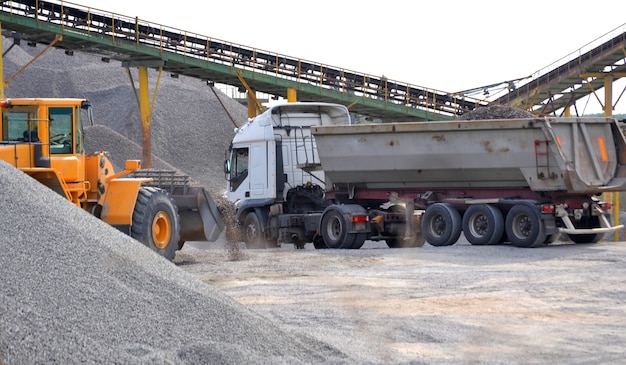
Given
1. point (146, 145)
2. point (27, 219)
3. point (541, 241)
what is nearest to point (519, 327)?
point (27, 219)

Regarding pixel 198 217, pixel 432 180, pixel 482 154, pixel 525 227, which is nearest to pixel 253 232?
pixel 432 180

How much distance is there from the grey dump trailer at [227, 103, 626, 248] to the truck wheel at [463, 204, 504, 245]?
0.02 meters

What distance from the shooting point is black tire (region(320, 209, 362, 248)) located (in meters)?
19.1

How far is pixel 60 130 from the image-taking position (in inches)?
534

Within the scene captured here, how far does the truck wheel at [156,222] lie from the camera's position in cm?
1407

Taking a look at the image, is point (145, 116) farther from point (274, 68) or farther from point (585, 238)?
point (585, 238)

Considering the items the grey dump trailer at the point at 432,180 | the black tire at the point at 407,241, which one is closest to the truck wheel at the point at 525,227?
the grey dump trailer at the point at 432,180

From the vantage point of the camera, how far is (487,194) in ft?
60.9

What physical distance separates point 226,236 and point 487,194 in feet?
17.0

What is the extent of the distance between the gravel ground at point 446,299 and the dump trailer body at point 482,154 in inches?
56.0

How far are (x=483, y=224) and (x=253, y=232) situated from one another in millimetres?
5406

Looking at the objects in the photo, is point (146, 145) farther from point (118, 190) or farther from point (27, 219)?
point (27, 219)

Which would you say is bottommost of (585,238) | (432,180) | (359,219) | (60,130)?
(585,238)

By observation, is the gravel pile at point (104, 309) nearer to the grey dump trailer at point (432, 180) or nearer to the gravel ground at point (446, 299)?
the gravel ground at point (446, 299)
